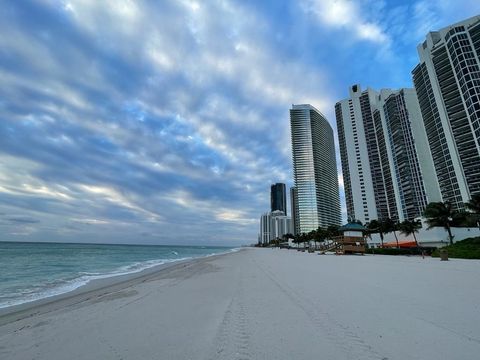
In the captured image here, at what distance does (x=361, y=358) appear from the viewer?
4.15 meters

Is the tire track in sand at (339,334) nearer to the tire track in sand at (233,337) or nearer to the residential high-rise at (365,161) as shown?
the tire track in sand at (233,337)

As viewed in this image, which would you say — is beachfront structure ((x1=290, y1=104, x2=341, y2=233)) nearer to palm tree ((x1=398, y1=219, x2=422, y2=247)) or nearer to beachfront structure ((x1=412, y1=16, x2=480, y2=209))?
beachfront structure ((x1=412, y1=16, x2=480, y2=209))

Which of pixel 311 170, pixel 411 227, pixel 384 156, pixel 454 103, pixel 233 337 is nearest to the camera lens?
pixel 233 337

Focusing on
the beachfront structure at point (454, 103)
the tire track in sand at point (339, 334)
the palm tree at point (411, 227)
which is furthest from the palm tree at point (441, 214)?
the tire track in sand at point (339, 334)

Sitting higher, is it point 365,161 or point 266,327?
point 365,161

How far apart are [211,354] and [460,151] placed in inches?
4570

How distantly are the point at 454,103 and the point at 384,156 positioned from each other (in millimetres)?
46145

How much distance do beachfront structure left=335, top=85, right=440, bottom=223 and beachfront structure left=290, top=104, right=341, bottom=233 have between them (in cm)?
2252

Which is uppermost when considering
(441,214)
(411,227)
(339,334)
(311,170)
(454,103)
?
(311,170)

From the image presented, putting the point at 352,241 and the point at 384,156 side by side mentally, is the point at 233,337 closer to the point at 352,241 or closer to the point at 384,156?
the point at 352,241

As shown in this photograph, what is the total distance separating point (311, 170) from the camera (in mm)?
180750

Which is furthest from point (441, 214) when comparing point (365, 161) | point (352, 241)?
point (365, 161)

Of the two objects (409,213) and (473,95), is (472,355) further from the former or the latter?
(409,213)

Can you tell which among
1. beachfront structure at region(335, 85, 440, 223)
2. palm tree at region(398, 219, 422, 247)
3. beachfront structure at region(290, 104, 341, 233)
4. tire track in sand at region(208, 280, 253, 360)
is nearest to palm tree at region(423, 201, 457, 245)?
palm tree at region(398, 219, 422, 247)
